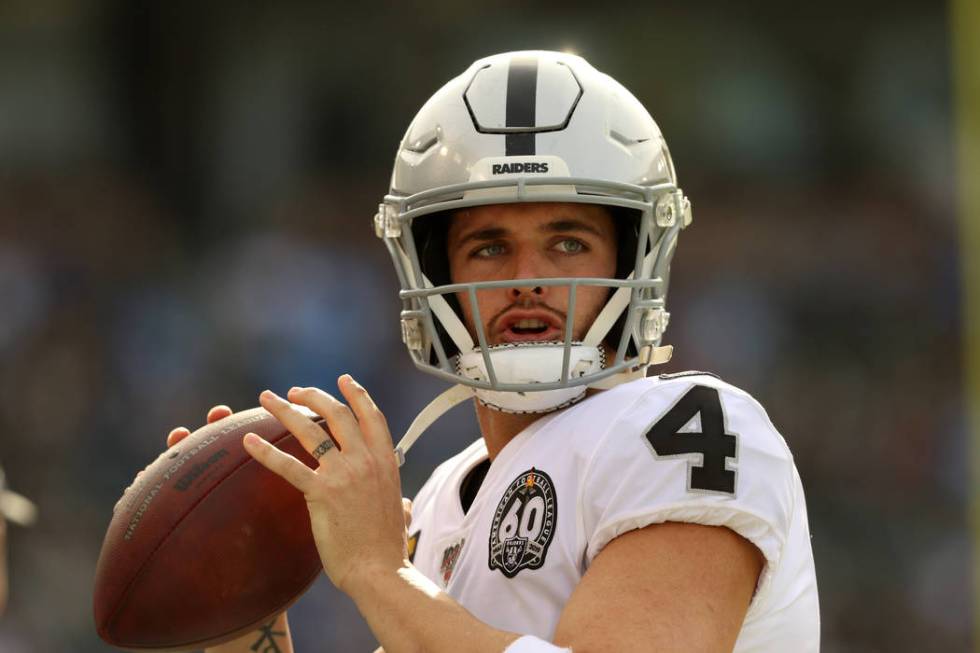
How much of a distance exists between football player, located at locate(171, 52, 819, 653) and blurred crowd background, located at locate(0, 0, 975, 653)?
3.56 m

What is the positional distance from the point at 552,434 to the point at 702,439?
27cm

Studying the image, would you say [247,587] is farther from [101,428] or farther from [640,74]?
[640,74]

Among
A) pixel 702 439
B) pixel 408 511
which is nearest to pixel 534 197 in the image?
pixel 702 439

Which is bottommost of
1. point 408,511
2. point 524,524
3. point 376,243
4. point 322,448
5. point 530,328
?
point 376,243

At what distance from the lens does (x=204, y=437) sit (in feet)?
6.68

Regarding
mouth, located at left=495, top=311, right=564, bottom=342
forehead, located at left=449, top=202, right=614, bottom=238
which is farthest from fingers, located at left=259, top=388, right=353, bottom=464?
forehead, located at left=449, top=202, right=614, bottom=238

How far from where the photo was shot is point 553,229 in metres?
2.12

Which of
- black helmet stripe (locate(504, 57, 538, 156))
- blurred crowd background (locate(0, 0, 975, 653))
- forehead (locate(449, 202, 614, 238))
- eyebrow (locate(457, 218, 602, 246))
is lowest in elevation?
blurred crowd background (locate(0, 0, 975, 653))

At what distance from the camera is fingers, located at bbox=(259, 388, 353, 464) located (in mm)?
1835

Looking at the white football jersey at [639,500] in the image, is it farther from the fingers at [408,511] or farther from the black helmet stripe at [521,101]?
the black helmet stripe at [521,101]

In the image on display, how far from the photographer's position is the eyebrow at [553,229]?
83.5 inches

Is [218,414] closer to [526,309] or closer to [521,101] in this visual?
[526,309]

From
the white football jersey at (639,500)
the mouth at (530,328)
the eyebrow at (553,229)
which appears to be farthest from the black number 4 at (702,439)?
the eyebrow at (553,229)

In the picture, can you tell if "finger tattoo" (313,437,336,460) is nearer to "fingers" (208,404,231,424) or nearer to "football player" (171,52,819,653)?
"football player" (171,52,819,653)
